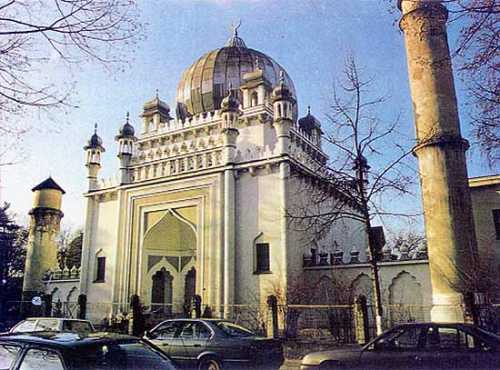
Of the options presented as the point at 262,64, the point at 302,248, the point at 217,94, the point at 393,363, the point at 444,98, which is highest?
the point at 262,64

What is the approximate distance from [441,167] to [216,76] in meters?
16.5

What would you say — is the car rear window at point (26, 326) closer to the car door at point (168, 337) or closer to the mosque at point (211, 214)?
the car door at point (168, 337)

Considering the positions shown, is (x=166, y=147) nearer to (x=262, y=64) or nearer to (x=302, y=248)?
(x=262, y=64)

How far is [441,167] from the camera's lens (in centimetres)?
1512

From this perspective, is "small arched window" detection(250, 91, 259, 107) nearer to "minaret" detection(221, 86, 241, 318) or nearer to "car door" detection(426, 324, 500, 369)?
"minaret" detection(221, 86, 241, 318)

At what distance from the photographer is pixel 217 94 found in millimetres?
27672

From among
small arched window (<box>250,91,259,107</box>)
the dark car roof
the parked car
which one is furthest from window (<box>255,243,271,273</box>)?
the dark car roof

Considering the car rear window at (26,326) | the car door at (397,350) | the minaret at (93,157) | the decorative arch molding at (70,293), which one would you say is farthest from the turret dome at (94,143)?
the car door at (397,350)

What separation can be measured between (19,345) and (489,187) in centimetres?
1896

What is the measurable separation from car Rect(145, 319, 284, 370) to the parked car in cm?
166

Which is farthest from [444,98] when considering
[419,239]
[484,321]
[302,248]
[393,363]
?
[419,239]

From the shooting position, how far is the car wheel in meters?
9.17

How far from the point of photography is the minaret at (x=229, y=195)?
2042 cm

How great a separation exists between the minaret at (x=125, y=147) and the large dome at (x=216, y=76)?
13.5 ft
